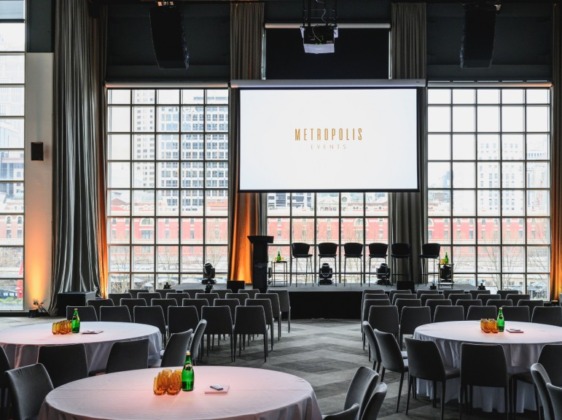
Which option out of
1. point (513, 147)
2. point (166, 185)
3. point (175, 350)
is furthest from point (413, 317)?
point (166, 185)

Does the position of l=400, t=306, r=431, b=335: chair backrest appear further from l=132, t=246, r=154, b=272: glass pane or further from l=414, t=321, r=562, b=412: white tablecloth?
l=132, t=246, r=154, b=272: glass pane

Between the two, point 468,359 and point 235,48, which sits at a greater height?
point 235,48

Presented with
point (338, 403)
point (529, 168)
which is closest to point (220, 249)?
point (529, 168)

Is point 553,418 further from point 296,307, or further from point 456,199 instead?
point 456,199

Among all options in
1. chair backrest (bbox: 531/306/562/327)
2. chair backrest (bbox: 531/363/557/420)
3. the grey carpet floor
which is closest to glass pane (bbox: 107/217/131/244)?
the grey carpet floor

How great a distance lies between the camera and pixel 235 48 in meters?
16.8

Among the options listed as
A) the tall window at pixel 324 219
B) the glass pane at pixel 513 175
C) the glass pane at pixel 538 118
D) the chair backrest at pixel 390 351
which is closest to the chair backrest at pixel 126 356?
the chair backrest at pixel 390 351

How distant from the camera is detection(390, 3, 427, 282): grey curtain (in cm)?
1642

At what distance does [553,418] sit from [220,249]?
508 inches

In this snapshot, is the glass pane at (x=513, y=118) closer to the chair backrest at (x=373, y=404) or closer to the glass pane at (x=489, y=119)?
the glass pane at (x=489, y=119)

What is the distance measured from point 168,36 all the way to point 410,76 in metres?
5.89

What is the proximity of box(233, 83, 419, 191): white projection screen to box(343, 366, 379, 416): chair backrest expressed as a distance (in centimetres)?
1086

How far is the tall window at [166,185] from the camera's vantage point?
17016mm

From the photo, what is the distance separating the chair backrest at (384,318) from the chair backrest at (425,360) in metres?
2.26
